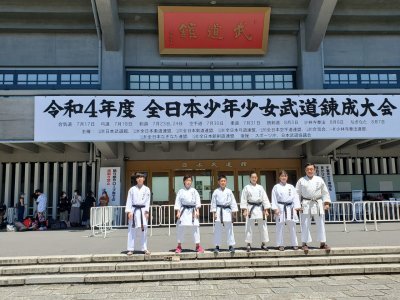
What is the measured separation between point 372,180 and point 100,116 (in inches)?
496

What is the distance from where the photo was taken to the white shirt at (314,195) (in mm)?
8258

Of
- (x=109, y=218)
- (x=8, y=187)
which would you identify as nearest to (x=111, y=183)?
(x=109, y=218)

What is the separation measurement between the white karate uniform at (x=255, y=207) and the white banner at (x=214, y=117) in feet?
15.7

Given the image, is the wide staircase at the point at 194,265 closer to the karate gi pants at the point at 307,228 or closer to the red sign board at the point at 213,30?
the karate gi pants at the point at 307,228

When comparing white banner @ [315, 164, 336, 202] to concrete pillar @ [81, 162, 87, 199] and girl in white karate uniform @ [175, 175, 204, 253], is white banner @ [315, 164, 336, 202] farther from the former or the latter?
concrete pillar @ [81, 162, 87, 199]

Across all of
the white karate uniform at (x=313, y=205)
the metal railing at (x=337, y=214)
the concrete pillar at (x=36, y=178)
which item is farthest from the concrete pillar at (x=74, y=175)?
the white karate uniform at (x=313, y=205)

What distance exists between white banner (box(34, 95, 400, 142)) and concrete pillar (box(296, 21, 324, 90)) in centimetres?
363

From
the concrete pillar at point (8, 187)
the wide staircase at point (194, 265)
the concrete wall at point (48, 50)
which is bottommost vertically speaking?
the wide staircase at point (194, 265)

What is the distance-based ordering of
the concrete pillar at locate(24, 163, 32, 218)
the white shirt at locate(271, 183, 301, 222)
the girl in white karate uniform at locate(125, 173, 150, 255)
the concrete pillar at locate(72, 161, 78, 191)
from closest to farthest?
the girl in white karate uniform at locate(125, 173, 150, 255)
the white shirt at locate(271, 183, 301, 222)
the concrete pillar at locate(24, 163, 32, 218)
the concrete pillar at locate(72, 161, 78, 191)

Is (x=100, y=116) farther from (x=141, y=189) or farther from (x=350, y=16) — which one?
(x=350, y=16)

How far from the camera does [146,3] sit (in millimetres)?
16344

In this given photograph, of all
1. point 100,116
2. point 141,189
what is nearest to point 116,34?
point 100,116

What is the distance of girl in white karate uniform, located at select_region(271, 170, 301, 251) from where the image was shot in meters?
8.37

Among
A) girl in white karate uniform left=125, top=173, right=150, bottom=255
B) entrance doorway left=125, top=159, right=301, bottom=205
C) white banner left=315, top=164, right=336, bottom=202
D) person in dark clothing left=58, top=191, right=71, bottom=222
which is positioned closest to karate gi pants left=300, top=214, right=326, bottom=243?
girl in white karate uniform left=125, top=173, right=150, bottom=255
